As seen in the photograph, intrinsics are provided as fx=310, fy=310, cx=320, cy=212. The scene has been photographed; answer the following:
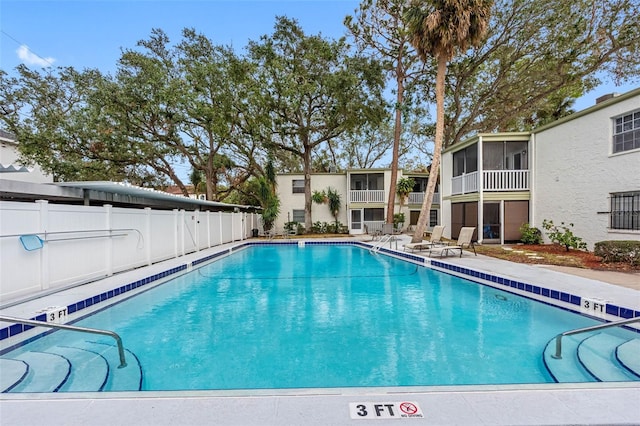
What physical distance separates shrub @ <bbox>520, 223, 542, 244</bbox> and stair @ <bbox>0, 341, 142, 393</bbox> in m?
14.2

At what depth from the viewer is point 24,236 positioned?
18.1 feet

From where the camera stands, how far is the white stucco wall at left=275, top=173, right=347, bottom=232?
23375mm

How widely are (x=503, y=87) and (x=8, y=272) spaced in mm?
23979

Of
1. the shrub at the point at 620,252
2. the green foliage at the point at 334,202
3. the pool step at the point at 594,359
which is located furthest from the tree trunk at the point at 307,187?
the pool step at the point at 594,359

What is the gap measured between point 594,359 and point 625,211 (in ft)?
28.8

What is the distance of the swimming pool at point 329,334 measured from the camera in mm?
3422

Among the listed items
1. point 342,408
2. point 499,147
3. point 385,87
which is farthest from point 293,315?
point 385,87

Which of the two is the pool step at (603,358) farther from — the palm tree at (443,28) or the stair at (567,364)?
the palm tree at (443,28)

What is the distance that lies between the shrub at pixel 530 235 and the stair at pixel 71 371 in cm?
1424

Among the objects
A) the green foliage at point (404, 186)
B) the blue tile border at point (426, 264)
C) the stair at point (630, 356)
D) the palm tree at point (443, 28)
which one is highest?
the palm tree at point (443, 28)

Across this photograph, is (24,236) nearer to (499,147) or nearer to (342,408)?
(342,408)

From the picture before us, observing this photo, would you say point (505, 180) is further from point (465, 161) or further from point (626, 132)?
point (626, 132)

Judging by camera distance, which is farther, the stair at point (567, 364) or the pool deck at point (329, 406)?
the stair at point (567, 364)

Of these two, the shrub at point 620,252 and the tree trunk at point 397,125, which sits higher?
the tree trunk at point 397,125
